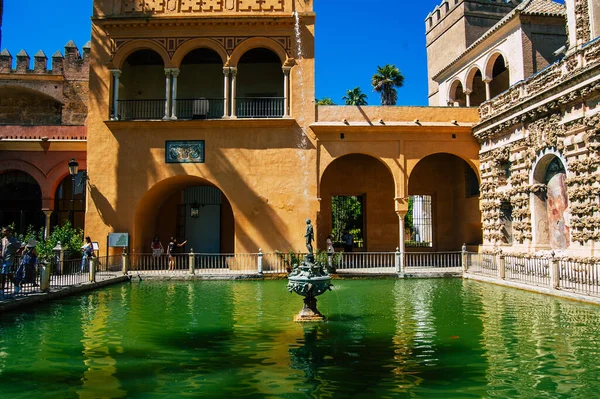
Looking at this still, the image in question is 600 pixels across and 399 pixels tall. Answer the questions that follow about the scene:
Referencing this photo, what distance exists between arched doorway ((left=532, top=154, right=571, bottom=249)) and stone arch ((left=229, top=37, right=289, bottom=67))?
10.1m

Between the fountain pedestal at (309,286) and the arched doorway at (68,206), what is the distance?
1603 centimetres

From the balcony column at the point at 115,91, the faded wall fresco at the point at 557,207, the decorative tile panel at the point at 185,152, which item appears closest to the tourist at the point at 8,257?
the decorative tile panel at the point at 185,152

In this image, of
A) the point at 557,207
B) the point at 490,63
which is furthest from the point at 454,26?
the point at 557,207

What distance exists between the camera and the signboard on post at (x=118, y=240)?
1858cm

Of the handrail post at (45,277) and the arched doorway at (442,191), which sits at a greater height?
the arched doorway at (442,191)

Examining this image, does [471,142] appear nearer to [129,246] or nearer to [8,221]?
[129,246]

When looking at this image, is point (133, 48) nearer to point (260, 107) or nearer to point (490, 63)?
point (260, 107)

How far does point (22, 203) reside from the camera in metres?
21.8

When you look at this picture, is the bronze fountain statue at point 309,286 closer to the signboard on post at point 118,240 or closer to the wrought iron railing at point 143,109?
the signboard on post at point 118,240

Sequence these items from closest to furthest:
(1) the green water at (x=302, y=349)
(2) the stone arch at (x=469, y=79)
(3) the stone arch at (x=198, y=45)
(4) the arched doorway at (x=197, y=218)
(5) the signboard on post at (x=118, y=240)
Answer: (1) the green water at (x=302, y=349)
(5) the signboard on post at (x=118, y=240)
(3) the stone arch at (x=198, y=45)
(2) the stone arch at (x=469, y=79)
(4) the arched doorway at (x=197, y=218)

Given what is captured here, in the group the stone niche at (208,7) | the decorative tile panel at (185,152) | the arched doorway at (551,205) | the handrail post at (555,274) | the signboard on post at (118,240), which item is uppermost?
the stone niche at (208,7)

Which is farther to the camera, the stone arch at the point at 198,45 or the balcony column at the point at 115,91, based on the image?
the balcony column at the point at 115,91

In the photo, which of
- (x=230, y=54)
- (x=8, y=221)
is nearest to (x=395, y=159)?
(x=230, y=54)

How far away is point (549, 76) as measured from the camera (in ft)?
47.1
